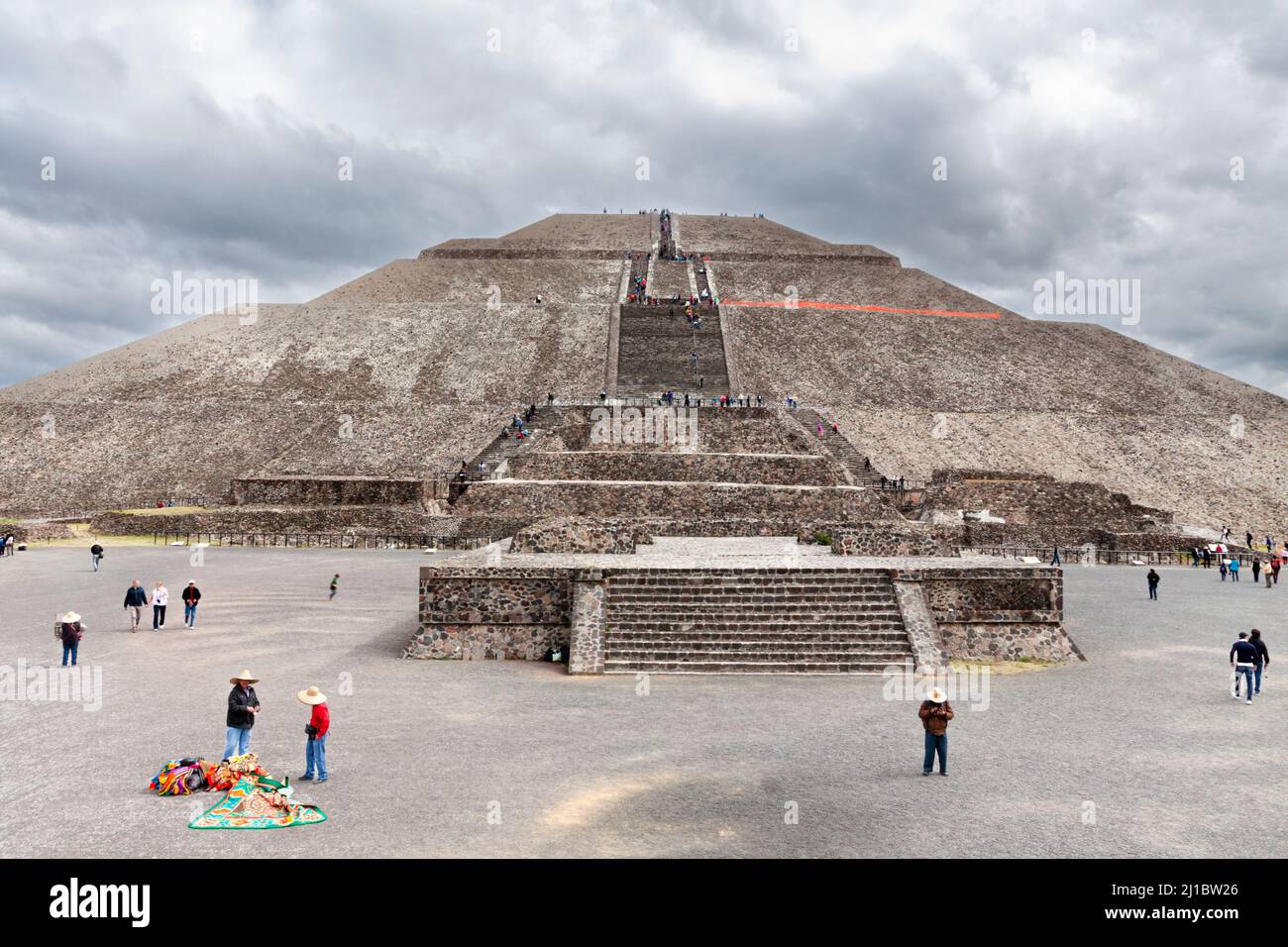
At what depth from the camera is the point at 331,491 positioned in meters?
32.7

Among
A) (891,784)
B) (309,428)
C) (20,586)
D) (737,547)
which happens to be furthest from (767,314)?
(891,784)

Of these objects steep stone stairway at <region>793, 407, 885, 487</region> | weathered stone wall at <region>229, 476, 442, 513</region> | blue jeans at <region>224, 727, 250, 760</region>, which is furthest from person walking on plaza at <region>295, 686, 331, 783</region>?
steep stone stairway at <region>793, 407, 885, 487</region>

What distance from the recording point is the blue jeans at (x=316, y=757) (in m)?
7.69

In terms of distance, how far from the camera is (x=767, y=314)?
5869 centimetres

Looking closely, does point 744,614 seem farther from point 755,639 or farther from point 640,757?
point 640,757

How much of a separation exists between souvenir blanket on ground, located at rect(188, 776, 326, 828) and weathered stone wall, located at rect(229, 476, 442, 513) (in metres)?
24.8

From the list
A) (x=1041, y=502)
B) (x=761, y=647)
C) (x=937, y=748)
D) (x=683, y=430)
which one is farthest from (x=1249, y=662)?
(x=683, y=430)

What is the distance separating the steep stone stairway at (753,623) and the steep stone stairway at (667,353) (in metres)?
31.8

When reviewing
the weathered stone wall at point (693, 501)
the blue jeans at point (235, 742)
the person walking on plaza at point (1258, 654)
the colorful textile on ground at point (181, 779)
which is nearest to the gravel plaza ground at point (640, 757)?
the colorful textile on ground at point (181, 779)

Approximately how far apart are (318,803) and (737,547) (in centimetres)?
1300

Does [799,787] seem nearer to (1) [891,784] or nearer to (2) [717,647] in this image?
(1) [891,784]

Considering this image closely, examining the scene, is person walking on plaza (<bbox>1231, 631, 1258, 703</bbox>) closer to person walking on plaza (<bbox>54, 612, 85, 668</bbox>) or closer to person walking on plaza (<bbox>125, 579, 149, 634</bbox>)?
person walking on plaza (<bbox>54, 612, 85, 668</bbox>)

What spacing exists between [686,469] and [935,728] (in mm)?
22814

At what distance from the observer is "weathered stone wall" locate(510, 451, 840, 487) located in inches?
1191
